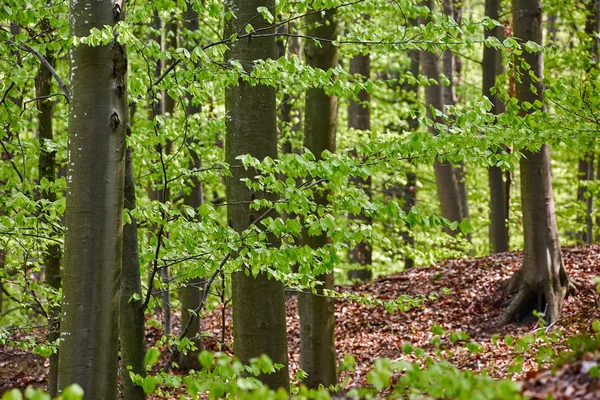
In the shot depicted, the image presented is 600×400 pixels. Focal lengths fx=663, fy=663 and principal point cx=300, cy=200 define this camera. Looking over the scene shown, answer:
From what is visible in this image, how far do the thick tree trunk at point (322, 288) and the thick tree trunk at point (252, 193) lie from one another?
2.82 m

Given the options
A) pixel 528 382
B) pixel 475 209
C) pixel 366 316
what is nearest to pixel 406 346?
pixel 528 382

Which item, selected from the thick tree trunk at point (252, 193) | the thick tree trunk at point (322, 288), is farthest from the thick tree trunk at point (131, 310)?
the thick tree trunk at point (322, 288)

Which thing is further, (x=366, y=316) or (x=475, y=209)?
(x=475, y=209)

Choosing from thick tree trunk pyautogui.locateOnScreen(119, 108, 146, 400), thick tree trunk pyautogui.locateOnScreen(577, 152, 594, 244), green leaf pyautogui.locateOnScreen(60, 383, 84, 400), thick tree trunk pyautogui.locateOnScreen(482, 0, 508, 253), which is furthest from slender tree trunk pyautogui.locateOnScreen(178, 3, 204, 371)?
thick tree trunk pyautogui.locateOnScreen(577, 152, 594, 244)

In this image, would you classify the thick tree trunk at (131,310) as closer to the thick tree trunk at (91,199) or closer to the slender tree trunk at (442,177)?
the thick tree trunk at (91,199)

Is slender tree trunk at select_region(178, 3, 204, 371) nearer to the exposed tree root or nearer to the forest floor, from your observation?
the forest floor

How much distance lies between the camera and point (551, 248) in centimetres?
1007

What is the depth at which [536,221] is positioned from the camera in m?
9.96

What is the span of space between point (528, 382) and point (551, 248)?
6965 millimetres

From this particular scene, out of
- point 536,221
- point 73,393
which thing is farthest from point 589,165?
point 73,393

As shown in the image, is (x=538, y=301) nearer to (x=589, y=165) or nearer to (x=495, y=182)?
(x=495, y=182)

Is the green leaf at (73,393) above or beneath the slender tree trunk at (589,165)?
beneath

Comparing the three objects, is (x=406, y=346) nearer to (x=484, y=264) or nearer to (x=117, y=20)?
(x=117, y=20)

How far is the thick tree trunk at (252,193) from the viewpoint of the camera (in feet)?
18.4
